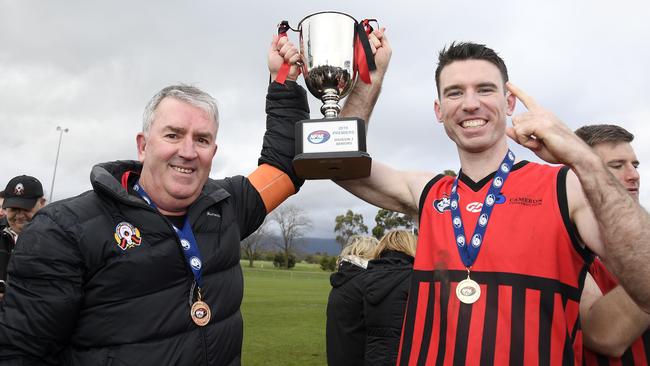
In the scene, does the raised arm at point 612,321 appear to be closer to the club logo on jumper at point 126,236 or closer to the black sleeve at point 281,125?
the black sleeve at point 281,125

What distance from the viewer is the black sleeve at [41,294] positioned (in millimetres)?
1909

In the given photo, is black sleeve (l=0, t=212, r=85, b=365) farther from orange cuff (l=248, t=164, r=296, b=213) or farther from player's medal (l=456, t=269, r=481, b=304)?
player's medal (l=456, t=269, r=481, b=304)

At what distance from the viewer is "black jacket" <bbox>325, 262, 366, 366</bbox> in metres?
4.20

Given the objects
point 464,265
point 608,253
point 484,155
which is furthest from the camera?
point 484,155

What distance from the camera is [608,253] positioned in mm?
1883

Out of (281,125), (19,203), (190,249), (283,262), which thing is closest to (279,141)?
(281,125)

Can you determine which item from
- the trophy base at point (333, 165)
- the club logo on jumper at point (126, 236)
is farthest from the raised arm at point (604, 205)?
the club logo on jumper at point (126, 236)

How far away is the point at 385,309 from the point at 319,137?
1.91 metres

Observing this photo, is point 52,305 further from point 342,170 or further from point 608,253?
point 608,253

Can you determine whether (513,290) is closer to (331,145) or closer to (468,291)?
(468,291)

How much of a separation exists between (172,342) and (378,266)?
2.27m

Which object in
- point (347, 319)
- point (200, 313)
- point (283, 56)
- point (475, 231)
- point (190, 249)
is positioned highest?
point (283, 56)

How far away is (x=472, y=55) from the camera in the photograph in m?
2.46

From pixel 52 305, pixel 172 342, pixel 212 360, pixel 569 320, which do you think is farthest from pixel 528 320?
pixel 52 305
